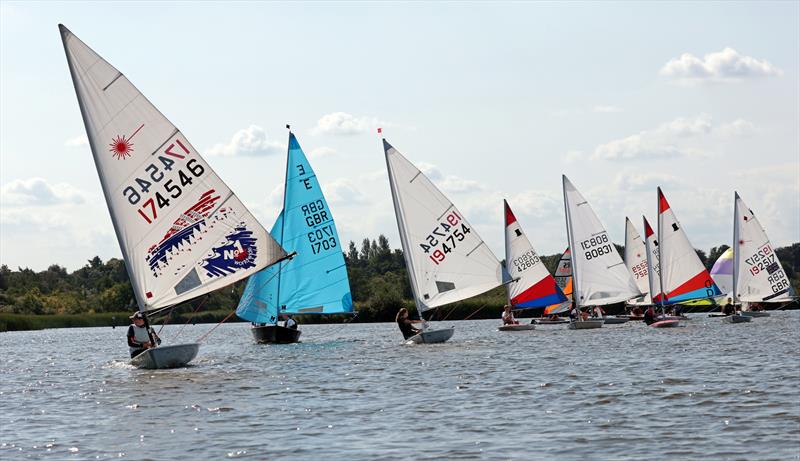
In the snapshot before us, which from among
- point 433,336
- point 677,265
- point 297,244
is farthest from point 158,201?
point 677,265

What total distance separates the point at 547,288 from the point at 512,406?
1424 inches

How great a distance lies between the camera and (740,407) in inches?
776

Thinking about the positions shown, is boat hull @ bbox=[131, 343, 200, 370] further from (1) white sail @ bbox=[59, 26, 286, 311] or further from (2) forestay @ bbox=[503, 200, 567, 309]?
(2) forestay @ bbox=[503, 200, 567, 309]

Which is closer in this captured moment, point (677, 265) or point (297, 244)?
point (297, 244)

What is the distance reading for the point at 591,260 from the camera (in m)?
58.8

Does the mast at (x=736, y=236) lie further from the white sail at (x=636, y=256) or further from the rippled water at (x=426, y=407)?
the rippled water at (x=426, y=407)

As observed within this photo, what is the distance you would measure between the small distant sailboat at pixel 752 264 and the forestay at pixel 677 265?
4.57m

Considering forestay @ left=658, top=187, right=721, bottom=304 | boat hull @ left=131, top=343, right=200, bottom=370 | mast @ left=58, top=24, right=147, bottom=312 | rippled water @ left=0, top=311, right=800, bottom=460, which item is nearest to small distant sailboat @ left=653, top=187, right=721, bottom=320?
forestay @ left=658, top=187, right=721, bottom=304

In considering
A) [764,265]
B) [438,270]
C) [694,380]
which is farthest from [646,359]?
[764,265]

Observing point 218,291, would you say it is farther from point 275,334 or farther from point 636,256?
point 636,256

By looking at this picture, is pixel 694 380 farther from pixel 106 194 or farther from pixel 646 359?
pixel 106 194

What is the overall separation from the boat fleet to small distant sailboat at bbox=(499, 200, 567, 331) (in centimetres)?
6

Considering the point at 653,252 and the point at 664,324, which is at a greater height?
the point at 653,252

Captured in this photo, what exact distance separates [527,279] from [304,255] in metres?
15.3
